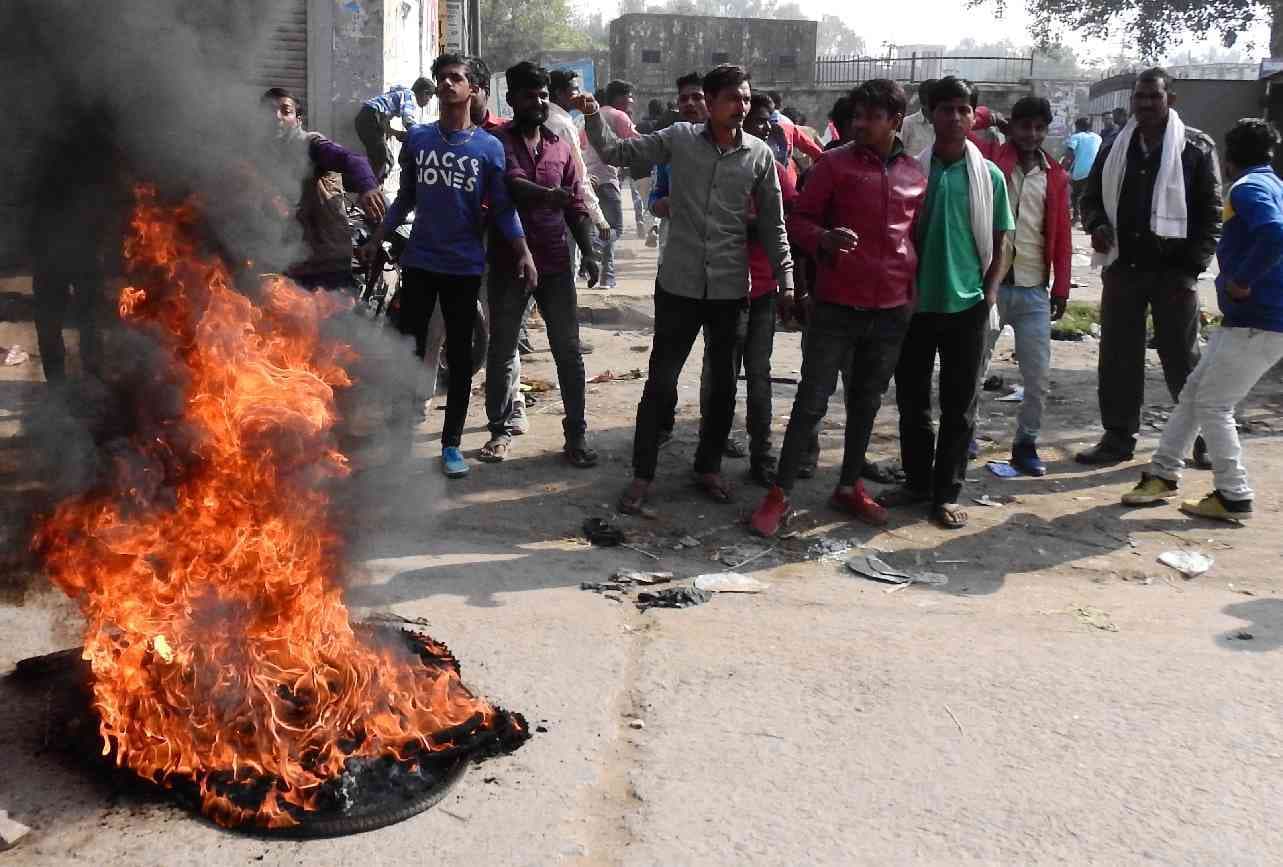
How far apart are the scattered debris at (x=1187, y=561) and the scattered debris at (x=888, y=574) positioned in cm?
119

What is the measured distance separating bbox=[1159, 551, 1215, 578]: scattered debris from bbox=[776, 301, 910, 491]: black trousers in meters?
1.63

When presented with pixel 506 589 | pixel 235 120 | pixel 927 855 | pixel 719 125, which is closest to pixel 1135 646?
pixel 927 855

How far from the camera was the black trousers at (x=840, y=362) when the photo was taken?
5836 millimetres

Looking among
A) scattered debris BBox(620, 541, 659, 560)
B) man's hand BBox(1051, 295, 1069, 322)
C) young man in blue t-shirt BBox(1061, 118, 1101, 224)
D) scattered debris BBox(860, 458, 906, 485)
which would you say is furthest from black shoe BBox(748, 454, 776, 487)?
young man in blue t-shirt BBox(1061, 118, 1101, 224)

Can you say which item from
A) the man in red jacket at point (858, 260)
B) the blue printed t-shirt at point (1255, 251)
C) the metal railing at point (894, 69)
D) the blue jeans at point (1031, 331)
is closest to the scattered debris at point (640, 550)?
the man in red jacket at point (858, 260)

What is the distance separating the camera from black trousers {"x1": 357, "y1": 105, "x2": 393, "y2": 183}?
8.91 m

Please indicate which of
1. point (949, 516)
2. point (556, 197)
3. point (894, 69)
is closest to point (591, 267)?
point (556, 197)

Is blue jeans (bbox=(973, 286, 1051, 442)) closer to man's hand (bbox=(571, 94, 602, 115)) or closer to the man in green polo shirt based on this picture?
the man in green polo shirt

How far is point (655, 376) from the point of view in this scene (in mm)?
6027

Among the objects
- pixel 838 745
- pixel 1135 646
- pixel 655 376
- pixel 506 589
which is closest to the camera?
pixel 838 745

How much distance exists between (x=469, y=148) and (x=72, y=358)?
2992mm

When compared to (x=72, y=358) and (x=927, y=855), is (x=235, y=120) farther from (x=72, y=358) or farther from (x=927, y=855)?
(x=927, y=855)

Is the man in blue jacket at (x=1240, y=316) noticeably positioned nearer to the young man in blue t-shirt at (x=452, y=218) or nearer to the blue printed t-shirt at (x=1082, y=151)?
the young man in blue t-shirt at (x=452, y=218)

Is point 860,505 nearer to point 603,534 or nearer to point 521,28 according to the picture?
point 603,534
